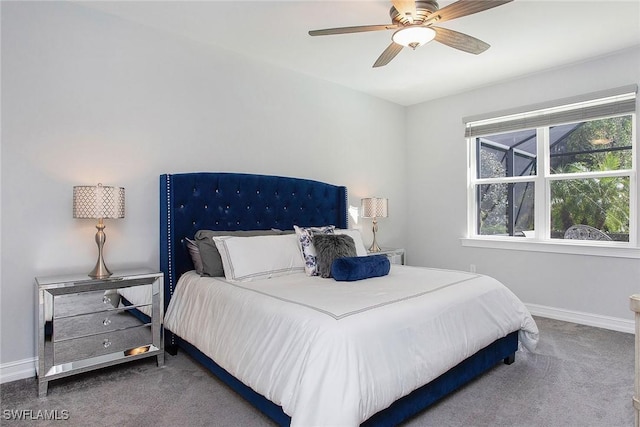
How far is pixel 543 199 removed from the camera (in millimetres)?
4074

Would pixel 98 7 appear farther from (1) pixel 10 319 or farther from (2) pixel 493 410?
(2) pixel 493 410

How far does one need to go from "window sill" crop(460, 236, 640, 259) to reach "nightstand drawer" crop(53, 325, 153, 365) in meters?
3.77

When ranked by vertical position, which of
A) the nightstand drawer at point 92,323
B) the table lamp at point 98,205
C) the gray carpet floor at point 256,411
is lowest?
the gray carpet floor at point 256,411

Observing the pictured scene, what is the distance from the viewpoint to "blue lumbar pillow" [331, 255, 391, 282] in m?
2.62

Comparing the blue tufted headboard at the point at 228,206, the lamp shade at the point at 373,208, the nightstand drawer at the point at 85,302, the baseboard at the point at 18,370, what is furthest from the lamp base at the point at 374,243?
the baseboard at the point at 18,370

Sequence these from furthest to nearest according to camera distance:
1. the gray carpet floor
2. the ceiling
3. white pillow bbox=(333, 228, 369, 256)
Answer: white pillow bbox=(333, 228, 369, 256), the ceiling, the gray carpet floor

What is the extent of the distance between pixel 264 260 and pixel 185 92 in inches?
65.0

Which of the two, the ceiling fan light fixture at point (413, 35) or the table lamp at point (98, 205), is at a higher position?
the ceiling fan light fixture at point (413, 35)

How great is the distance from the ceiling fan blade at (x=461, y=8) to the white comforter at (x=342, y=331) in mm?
1645

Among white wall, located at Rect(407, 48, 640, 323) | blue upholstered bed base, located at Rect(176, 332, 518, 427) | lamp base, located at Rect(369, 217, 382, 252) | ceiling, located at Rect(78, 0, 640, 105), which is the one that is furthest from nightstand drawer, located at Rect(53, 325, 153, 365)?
white wall, located at Rect(407, 48, 640, 323)

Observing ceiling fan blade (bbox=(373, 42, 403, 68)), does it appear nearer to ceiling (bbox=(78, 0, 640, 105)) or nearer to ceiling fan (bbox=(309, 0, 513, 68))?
ceiling fan (bbox=(309, 0, 513, 68))

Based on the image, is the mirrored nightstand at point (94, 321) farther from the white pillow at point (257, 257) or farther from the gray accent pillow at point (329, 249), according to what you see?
the gray accent pillow at point (329, 249)

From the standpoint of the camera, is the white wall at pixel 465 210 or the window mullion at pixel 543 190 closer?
the white wall at pixel 465 210

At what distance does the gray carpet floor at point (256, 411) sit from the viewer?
1988 mm
